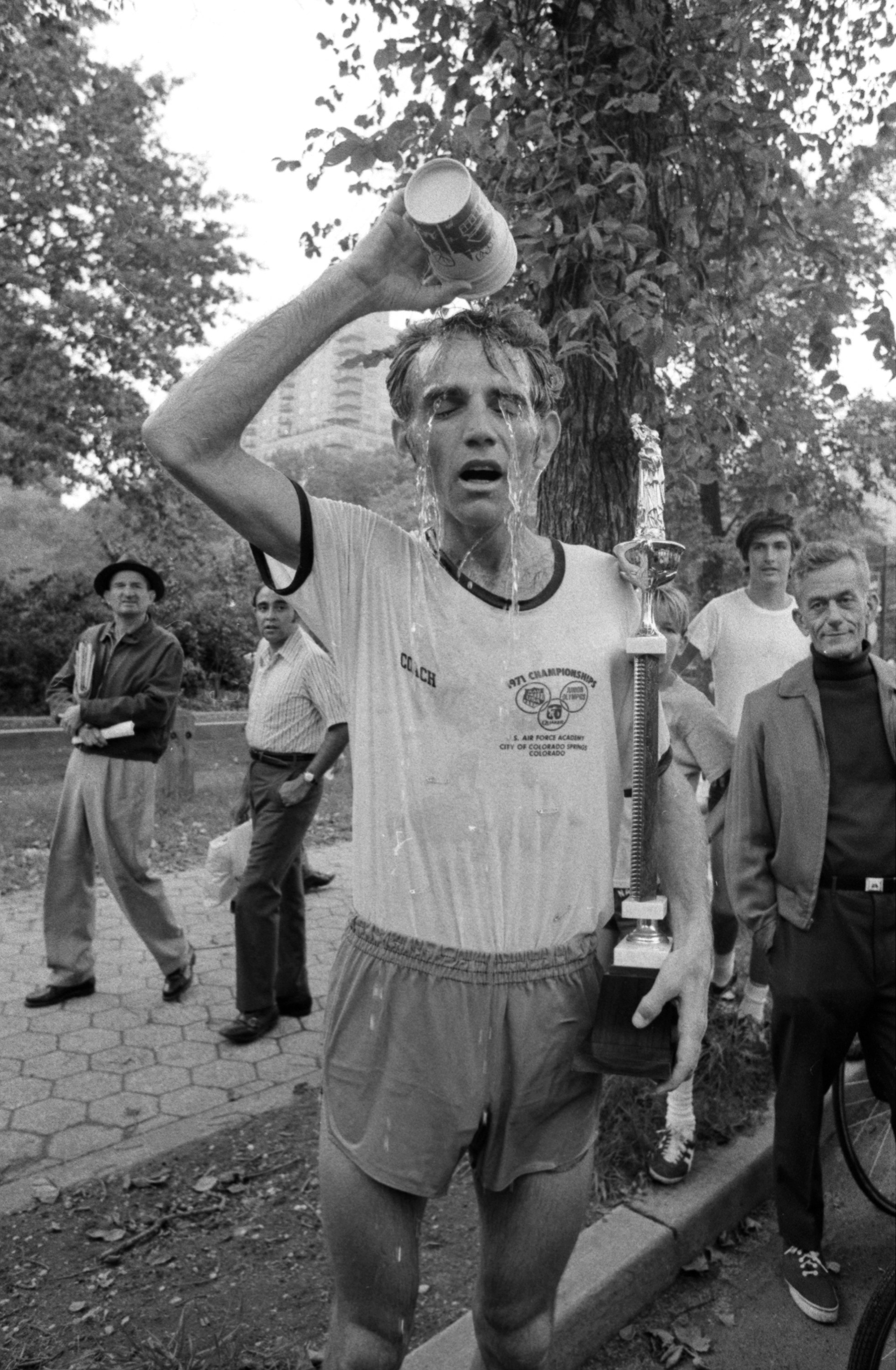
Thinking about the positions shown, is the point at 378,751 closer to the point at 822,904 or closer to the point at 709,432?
the point at 822,904

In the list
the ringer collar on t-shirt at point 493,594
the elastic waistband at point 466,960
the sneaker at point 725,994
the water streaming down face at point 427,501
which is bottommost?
the sneaker at point 725,994

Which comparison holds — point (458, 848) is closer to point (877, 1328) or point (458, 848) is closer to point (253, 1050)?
point (877, 1328)

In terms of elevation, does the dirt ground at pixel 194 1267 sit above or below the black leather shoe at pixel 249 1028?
below

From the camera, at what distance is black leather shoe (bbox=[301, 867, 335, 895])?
28.6 ft

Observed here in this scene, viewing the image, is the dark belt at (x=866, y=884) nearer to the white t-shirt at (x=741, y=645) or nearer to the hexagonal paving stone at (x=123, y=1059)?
the white t-shirt at (x=741, y=645)

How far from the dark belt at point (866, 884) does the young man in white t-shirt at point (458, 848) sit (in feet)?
5.16

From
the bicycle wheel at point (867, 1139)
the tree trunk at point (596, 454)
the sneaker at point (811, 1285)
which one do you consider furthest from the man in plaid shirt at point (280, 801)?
the sneaker at point (811, 1285)

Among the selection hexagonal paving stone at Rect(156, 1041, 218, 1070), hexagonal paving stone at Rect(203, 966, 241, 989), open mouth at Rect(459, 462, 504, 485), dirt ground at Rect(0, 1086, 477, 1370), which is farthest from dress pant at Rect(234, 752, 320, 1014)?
open mouth at Rect(459, 462, 504, 485)

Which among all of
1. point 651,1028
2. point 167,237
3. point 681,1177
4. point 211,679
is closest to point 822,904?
point 681,1177

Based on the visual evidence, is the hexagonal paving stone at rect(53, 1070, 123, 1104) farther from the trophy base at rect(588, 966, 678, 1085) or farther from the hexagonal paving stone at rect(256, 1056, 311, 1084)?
the trophy base at rect(588, 966, 678, 1085)

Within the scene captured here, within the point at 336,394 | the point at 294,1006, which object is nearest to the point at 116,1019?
the point at 294,1006

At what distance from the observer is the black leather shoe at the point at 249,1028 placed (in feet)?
17.4

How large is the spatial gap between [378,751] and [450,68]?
3786 mm

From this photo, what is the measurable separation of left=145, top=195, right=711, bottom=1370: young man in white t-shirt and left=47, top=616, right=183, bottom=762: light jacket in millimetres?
4032
